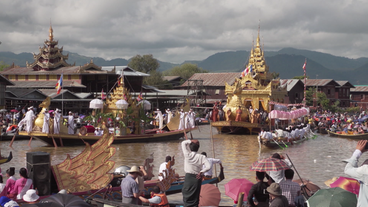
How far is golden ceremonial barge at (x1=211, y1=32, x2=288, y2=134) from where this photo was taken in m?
30.1

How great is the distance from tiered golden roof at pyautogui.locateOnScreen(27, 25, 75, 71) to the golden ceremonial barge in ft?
71.2

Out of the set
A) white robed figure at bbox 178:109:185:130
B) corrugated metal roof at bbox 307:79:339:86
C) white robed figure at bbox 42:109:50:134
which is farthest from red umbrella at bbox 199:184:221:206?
corrugated metal roof at bbox 307:79:339:86

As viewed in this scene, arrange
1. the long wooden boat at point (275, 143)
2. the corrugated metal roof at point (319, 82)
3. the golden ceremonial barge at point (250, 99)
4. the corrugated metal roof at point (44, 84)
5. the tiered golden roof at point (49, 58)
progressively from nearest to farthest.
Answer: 1. the long wooden boat at point (275, 143)
2. the golden ceremonial barge at point (250, 99)
3. the corrugated metal roof at point (44, 84)
4. the tiered golden roof at point (49, 58)
5. the corrugated metal roof at point (319, 82)

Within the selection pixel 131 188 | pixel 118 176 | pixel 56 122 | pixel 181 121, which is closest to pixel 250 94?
pixel 181 121

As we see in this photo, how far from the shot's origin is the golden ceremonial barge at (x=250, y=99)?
30141mm

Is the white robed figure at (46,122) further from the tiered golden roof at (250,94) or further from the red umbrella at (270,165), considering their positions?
the red umbrella at (270,165)

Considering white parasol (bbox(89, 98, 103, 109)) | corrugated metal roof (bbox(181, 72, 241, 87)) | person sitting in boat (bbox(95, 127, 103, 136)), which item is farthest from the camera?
corrugated metal roof (bbox(181, 72, 241, 87))

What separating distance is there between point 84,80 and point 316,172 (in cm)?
3201

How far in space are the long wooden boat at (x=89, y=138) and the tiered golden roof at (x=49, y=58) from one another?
25.6m

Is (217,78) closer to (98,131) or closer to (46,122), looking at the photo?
(98,131)

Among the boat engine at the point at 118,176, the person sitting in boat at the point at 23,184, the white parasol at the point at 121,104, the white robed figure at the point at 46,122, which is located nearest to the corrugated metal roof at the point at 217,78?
the white parasol at the point at 121,104

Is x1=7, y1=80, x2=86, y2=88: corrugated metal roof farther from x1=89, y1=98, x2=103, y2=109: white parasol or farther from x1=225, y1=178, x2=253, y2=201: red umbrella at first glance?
x1=225, y1=178, x2=253, y2=201: red umbrella

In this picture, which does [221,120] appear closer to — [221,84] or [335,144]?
[335,144]

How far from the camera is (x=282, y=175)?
8180 mm
